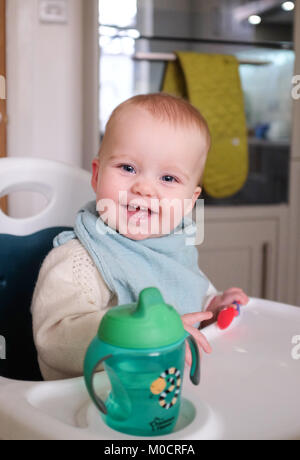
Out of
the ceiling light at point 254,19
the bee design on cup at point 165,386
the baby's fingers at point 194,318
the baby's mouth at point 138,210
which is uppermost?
the ceiling light at point 254,19

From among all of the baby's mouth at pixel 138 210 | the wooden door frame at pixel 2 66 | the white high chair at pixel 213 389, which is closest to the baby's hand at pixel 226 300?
the white high chair at pixel 213 389

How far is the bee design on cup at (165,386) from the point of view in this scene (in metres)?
0.50

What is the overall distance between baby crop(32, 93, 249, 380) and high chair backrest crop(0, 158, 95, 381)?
0.34 ft

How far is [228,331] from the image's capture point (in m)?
0.85

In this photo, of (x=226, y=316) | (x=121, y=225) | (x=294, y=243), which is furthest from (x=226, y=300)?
(x=294, y=243)

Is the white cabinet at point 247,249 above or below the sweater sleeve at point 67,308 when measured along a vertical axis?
below

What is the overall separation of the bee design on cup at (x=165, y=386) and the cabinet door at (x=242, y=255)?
5.02ft

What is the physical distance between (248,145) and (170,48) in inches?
18.6

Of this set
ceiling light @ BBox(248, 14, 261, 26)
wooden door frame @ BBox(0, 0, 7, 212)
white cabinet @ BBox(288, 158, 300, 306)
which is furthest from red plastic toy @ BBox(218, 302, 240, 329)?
ceiling light @ BBox(248, 14, 261, 26)

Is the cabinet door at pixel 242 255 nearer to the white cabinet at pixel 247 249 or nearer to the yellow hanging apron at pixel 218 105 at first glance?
the white cabinet at pixel 247 249

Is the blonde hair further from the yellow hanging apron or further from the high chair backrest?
the yellow hanging apron

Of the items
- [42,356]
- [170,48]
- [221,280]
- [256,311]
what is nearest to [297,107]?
[170,48]

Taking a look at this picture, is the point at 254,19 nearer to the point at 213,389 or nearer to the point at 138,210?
the point at 138,210

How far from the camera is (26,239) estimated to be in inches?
37.9
